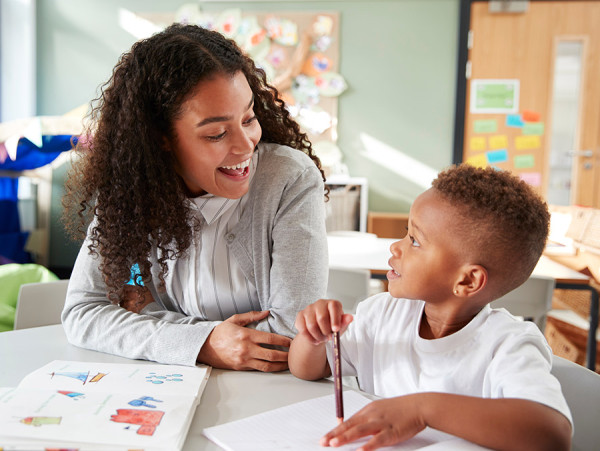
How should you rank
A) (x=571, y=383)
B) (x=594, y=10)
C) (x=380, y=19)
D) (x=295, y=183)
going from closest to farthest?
(x=571, y=383), (x=295, y=183), (x=594, y=10), (x=380, y=19)

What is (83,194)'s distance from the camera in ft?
3.91

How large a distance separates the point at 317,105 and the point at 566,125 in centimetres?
204

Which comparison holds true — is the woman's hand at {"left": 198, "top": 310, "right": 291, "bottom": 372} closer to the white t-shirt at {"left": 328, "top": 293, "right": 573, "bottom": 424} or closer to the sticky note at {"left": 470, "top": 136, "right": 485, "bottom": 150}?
the white t-shirt at {"left": 328, "top": 293, "right": 573, "bottom": 424}

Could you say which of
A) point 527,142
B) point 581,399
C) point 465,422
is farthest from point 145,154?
point 527,142

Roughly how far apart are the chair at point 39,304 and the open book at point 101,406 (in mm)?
637

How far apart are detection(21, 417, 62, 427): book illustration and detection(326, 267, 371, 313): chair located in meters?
1.33

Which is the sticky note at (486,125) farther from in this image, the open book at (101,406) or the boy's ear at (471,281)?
the open book at (101,406)

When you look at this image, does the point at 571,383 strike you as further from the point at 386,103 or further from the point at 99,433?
the point at 386,103

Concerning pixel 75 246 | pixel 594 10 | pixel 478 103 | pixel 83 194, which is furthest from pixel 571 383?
pixel 75 246

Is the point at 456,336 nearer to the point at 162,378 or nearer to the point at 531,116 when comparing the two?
the point at 162,378

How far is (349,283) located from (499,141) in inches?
118

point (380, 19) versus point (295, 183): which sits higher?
point (380, 19)

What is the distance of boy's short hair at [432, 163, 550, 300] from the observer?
0.80 m

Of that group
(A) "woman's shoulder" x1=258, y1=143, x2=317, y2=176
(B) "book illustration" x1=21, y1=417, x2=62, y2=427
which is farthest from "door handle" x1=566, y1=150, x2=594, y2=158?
(B) "book illustration" x1=21, y1=417, x2=62, y2=427
